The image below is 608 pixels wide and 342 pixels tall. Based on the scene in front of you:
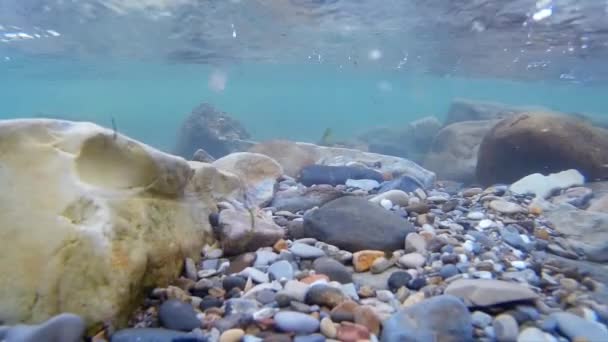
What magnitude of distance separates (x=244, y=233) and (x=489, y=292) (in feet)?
7.37

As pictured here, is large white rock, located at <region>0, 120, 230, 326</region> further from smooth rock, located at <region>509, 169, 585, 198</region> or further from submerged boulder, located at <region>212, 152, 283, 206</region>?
smooth rock, located at <region>509, 169, 585, 198</region>

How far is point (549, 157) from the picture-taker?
8.67m

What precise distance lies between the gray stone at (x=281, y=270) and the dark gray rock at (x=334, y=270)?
241 millimetres

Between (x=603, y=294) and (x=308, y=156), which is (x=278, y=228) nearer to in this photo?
(x=603, y=294)

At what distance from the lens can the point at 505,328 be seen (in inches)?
109

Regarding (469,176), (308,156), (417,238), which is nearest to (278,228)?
(417,238)

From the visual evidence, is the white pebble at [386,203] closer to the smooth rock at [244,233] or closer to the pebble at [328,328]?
the smooth rock at [244,233]

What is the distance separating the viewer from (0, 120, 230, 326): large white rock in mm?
2877

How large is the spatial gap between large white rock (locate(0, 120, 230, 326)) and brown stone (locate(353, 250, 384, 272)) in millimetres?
1536

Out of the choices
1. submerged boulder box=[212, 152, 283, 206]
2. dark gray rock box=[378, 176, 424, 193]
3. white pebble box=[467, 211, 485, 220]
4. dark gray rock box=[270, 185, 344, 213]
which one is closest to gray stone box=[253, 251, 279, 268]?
dark gray rock box=[270, 185, 344, 213]

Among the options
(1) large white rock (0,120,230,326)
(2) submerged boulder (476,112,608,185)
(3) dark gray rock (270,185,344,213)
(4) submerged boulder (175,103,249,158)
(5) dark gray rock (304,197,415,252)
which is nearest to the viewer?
(1) large white rock (0,120,230,326)

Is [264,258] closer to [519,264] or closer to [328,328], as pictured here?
[328,328]

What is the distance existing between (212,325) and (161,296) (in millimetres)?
587

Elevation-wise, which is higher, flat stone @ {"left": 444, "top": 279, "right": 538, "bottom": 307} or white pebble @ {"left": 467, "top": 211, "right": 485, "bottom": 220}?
white pebble @ {"left": 467, "top": 211, "right": 485, "bottom": 220}
